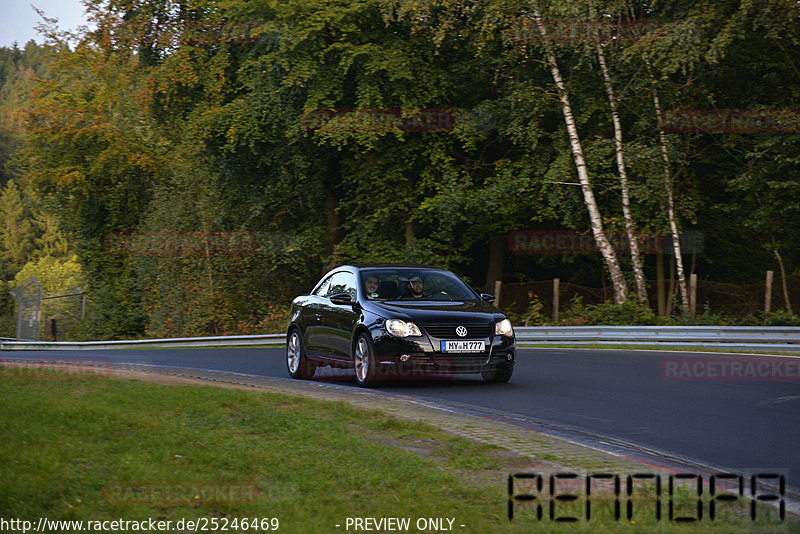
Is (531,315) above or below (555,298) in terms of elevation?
below

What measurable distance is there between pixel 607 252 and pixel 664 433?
1872 centimetres

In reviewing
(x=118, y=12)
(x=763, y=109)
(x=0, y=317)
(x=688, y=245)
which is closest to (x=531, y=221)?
(x=688, y=245)

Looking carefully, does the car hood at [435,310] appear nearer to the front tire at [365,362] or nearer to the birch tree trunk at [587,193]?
the front tire at [365,362]

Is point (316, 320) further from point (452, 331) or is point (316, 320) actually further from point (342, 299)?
point (452, 331)

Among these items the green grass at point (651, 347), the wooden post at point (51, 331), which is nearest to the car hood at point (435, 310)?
the green grass at point (651, 347)

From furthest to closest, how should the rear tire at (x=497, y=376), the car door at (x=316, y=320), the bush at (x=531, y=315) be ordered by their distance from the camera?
1. the bush at (x=531, y=315)
2. the car door at (x=316, y=320)
3. the rear tire at (x=497, y=376)

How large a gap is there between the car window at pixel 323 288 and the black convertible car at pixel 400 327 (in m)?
0.03

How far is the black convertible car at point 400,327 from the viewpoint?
505 inches

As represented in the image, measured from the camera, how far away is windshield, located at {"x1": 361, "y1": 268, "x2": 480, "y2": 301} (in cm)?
1396

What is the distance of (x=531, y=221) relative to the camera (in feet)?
108

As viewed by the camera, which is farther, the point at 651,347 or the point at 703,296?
the point at 703,296

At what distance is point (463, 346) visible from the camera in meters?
12.9

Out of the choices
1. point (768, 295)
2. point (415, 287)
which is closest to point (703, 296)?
point (768, 295)

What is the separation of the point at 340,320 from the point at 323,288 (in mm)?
A: 1414
